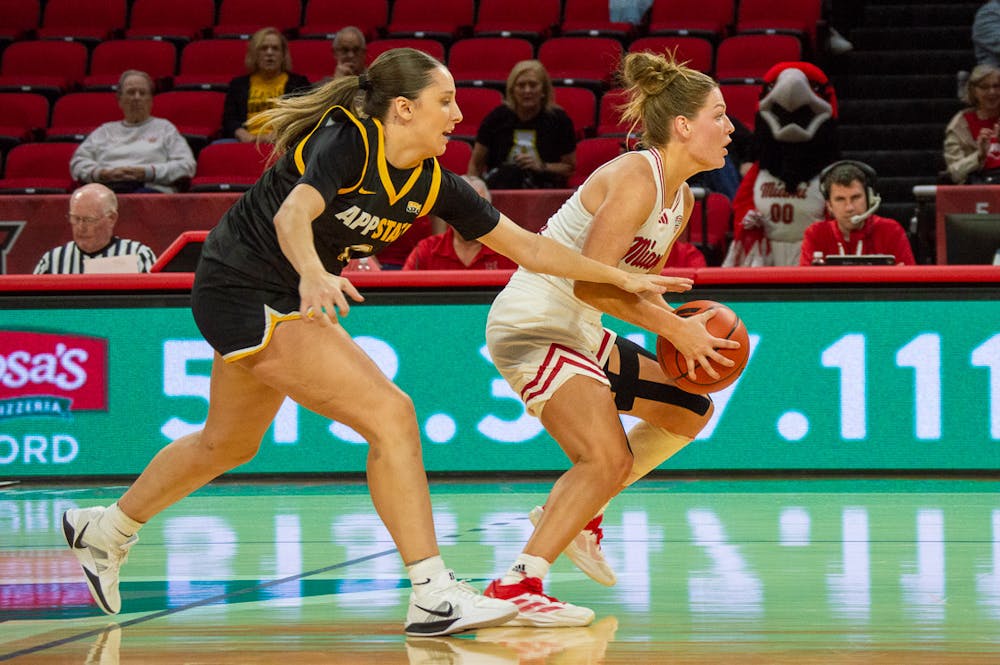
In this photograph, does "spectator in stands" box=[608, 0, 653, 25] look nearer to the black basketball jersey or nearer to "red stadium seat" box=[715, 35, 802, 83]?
"red stadium seat" box=[715, 35, 802, 83]

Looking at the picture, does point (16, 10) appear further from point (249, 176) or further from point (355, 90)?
point (355, 90)

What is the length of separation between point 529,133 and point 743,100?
178 centimetres

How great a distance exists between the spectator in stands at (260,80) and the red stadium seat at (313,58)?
1.02 m

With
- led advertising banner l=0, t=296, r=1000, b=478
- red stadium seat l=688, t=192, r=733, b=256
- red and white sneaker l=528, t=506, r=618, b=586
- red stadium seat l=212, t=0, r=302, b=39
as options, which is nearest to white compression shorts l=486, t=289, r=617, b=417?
red and white sneaker l=528, t=506, r=618, b=586

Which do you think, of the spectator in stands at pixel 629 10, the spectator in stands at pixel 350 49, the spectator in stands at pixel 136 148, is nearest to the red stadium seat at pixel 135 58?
the spectator in stands at pixel 136 148

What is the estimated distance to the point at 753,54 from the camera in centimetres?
1135

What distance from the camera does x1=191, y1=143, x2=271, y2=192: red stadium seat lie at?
10.4 metres

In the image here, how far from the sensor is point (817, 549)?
5.35 metres

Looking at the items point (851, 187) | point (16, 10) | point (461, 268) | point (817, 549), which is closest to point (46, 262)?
point (461, 268)

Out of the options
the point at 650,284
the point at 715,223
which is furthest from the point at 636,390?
the point at 715,223

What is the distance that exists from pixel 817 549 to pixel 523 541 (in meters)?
1.13

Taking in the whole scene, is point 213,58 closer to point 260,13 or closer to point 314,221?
point 260,13

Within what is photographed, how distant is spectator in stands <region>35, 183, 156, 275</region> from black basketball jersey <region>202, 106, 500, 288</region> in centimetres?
454

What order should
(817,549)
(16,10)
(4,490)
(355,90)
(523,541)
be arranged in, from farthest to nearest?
(16,10), (4,490), (523,541), (817,549), (355,90)
